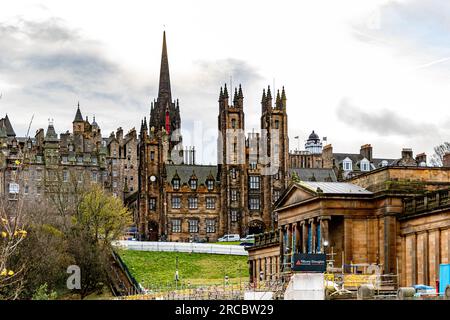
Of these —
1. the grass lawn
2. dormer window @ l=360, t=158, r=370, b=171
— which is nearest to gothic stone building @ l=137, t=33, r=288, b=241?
the grass lawn

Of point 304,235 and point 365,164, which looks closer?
point 304,235

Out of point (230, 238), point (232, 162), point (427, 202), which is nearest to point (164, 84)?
point (232, 162)

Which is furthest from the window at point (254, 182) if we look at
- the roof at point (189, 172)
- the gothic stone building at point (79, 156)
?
the gothic stone building at point (79, 156)

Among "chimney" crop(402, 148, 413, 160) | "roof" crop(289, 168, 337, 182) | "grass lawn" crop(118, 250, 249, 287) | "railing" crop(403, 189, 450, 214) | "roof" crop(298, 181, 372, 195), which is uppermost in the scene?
"chimney" crop(402, 148, 413, 160)

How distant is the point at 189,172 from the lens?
144 metres

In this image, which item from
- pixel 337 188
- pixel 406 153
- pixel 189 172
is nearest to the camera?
pixel 337 188

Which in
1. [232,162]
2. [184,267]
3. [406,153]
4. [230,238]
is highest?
[232,162]

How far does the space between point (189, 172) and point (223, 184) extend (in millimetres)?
6327

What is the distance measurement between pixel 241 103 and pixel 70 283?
5954cm

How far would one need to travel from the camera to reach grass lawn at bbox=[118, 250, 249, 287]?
326 ft

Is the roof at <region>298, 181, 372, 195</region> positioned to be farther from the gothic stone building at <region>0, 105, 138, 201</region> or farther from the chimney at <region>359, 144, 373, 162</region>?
the chimney at <region>359, 144, 373, 162</region>

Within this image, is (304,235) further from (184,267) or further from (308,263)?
(184,267)

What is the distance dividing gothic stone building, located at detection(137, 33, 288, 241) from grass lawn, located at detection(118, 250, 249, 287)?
23.8 metres
